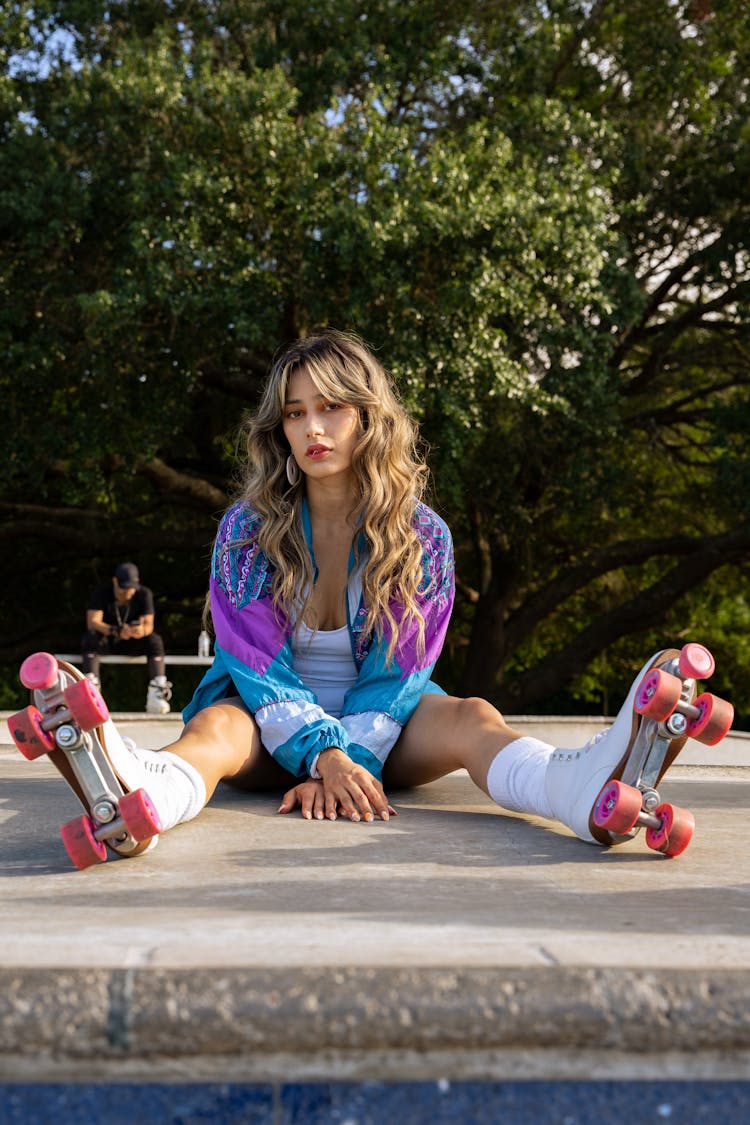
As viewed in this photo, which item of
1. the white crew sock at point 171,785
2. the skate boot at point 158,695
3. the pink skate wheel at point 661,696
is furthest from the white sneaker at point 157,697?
the pink skate wheel at point 661,696

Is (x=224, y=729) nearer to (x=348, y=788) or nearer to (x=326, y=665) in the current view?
(x=348, y=788)

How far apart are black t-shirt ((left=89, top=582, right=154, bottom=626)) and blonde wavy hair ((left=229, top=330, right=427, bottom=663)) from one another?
661 centimetres

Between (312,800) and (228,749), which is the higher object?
(228,749)

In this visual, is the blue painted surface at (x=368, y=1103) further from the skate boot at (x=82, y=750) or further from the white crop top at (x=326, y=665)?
the white crop top at (x=326, y=665)

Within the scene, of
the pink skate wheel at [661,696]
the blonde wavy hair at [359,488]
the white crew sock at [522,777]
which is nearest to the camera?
the pink skate wheel at [661,696]

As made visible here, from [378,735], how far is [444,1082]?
156cm

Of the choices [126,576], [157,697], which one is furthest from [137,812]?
[126,576]

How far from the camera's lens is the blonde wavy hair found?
3.16 metres

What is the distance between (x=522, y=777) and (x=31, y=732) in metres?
1.11

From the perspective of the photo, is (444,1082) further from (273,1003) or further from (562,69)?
(562,69)

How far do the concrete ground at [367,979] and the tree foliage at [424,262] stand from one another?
838 centimetres

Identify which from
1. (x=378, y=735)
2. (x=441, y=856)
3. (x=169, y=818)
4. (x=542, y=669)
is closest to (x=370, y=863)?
(x=441, y=856)

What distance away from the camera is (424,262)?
10570mm

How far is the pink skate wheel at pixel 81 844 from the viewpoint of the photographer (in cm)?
221
